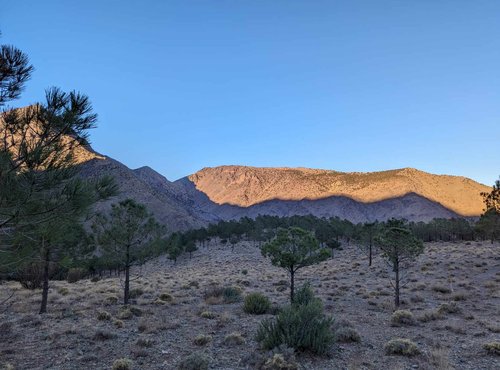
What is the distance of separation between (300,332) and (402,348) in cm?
299

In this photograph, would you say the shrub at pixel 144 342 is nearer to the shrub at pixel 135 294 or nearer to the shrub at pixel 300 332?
the shrub at pixel 300 332

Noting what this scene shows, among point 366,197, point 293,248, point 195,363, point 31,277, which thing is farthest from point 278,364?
point 366,197

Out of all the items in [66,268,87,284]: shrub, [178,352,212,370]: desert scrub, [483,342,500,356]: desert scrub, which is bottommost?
[66,268,87,284]: shrub

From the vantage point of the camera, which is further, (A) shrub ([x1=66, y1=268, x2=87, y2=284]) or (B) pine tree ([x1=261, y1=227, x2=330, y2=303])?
(A) shrub ([x1=66, y1=268, x2=87, y2=284])

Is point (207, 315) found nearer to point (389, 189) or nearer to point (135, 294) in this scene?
point (135, 294)

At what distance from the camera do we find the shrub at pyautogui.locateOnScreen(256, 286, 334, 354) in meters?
9.82

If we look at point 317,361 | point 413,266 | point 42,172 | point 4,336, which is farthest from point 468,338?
point 413,266

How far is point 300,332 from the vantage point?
10.0 metres

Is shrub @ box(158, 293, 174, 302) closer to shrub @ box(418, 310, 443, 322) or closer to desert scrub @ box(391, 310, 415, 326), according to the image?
desert scrub @ box(391, 310, 415, 326)

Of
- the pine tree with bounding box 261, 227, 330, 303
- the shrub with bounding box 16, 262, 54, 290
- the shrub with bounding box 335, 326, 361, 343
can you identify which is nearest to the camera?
the shrub with bounding box 335, 326, 361, 343

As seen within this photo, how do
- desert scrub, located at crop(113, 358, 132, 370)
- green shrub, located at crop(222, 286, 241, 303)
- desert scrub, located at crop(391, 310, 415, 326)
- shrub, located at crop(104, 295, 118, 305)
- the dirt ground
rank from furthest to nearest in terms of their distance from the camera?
green shrub, located at crop(222, 286, 241, 303) → shrub, located at crop(104, 295, 118, 305) → desert scrub, located at crop(391, 310, 415, 326) → the dirt ground → desert scrub, located at crop(113, 358, 132, 370)

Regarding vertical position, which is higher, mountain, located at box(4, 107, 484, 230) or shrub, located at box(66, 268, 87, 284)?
mountain, located at box(4, 107, 484, 230)

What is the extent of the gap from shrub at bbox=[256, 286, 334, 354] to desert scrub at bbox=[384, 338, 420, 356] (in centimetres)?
171

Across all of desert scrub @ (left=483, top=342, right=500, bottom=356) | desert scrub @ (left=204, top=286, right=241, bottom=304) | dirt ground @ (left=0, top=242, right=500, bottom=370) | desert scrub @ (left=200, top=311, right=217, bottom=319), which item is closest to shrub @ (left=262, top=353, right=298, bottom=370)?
dirt ground @ (left=0, top=242, right=500, bottom=370)
